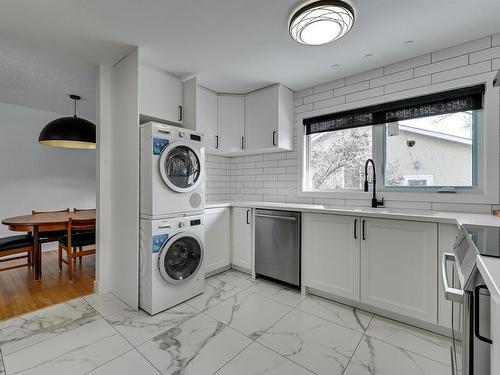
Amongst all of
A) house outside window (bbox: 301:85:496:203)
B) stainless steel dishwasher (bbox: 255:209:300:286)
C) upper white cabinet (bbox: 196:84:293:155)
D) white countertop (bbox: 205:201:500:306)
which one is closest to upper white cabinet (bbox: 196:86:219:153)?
upper white cabinet (bbox: 196:84:293:155)

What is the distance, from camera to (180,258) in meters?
2.34

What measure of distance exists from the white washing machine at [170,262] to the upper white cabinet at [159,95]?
1101mm

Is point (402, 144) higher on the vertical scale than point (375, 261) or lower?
higher

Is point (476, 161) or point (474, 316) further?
point (476, 161)

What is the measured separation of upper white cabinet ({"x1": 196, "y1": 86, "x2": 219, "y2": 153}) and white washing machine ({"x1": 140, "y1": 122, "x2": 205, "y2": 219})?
590 millimetres

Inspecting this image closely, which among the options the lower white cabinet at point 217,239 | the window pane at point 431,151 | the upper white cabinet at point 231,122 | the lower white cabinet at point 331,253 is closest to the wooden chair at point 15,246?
the lower white cabinet at point 217,239

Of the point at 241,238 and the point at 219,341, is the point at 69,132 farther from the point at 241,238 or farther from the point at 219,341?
the point at 219,341

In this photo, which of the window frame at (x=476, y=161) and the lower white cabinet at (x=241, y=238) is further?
the lower white cabinet at (x=241, y=238)

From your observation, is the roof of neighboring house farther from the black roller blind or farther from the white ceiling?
the white ceiling

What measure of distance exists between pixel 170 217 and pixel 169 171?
1.37 ft

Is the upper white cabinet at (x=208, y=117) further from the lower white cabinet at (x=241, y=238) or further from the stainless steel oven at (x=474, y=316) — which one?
the stainless steel oven at (x=474, y=316)

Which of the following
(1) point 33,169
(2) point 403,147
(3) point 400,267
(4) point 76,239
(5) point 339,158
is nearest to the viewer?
(3) point 400,267

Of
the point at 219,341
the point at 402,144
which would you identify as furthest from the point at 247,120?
the point at 219,341

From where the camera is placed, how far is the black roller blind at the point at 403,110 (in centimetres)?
203
